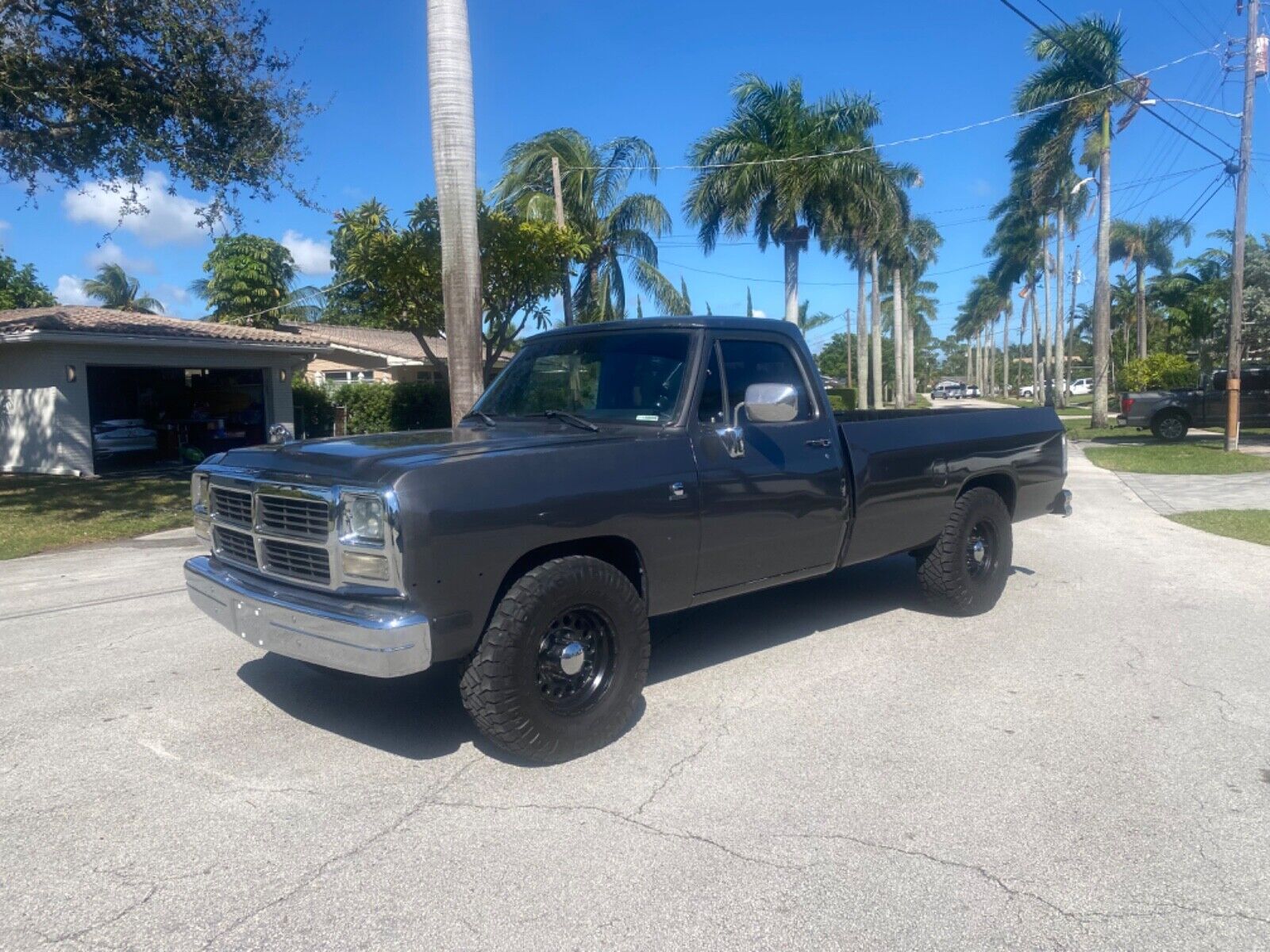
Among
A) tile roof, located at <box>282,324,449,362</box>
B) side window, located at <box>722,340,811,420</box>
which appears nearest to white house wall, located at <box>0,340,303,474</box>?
tile roof, located at <box>282,324,449,362</box>

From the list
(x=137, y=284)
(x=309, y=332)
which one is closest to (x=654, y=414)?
(x=309, y=332)

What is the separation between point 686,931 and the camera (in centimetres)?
311

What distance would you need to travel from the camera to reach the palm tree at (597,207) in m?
27.6

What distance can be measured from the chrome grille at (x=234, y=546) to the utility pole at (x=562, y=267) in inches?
621

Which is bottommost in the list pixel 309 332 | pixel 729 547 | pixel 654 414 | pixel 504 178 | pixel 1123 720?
pixel 1123 720

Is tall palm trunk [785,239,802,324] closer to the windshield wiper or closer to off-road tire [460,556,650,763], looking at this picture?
the windshield wiper

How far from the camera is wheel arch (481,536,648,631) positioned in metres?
4.25

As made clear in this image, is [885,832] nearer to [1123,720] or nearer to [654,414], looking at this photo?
[1123,720]

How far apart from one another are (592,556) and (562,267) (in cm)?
1783

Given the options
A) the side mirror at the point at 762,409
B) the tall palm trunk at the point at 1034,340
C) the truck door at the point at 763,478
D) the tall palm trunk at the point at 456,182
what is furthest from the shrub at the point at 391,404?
the tall palm trunk at the point at 1034,340

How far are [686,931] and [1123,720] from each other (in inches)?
114

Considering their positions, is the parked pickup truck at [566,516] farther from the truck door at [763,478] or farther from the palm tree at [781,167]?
the palm tree at [781,167]

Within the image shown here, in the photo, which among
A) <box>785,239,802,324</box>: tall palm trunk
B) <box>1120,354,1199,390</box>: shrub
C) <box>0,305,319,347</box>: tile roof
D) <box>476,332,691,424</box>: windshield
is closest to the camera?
<box>476,332,691,424</box>: windshield

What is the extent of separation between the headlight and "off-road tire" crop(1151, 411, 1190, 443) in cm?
2454
